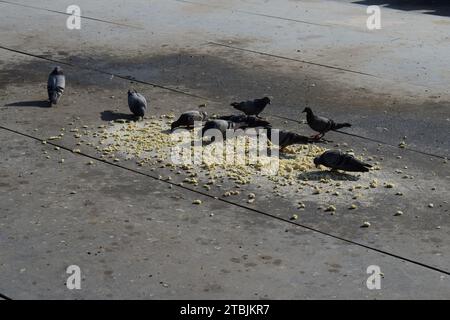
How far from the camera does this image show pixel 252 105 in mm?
10828

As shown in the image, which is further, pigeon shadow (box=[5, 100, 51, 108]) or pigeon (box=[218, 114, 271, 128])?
pigeon shadow (box=[5, 100, 51, 108])

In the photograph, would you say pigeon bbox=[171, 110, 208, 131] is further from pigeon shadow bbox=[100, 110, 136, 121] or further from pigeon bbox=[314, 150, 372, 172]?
pigeon bbox=[314, 150, 372, 172]

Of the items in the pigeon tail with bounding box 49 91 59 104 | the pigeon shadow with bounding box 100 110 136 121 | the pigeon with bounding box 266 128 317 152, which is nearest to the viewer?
the pigeon with bounding box 266 128 317 152

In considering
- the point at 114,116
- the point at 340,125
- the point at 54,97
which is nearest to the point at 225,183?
the point at 340,125

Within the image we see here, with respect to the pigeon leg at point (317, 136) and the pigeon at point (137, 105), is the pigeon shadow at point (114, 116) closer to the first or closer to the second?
the pigeon at point (137, 105)

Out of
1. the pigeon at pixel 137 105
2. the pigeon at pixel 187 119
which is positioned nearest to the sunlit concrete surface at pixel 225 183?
the pigeon at pixel 137 105

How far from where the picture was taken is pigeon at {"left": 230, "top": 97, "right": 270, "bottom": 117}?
35.4 feet

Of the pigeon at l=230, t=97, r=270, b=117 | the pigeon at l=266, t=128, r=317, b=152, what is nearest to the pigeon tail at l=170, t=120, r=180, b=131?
the pigeon at l=230, t=97, r=270, b=117

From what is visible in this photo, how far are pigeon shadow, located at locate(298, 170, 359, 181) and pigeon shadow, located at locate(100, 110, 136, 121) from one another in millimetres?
2663

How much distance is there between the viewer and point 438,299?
6.81 metres

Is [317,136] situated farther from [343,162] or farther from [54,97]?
[54,97]

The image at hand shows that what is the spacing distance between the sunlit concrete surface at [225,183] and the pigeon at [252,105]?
34cm

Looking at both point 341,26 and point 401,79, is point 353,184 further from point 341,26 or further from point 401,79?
point 341,26

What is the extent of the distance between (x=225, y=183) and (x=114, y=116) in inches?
101
